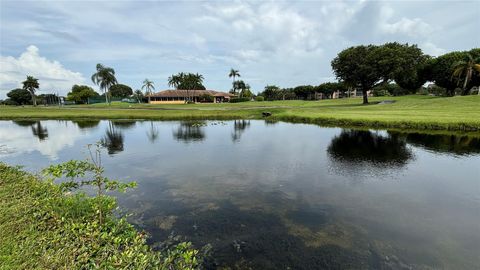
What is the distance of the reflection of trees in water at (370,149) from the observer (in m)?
17.9

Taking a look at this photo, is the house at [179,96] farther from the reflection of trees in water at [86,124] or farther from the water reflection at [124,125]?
the water reflection at [124,125]

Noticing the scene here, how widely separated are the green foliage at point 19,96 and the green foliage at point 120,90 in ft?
143

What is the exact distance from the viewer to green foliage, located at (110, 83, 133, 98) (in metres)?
135

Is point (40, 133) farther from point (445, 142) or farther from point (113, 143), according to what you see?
point (445, 142)

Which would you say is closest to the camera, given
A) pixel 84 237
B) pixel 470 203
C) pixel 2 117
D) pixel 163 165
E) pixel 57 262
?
pixel 57 262

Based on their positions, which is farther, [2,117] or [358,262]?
[2,117]

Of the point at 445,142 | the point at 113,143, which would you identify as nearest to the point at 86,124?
the point at 113,143

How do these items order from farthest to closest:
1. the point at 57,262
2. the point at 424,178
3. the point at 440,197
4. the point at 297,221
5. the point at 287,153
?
1. the point at 287,153
2. the point at 424,178
3. the point at 440,197
4. the point at 297,221
5. the point at 57,262

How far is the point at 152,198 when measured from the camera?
1159 cm

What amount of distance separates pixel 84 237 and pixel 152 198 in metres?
4.97

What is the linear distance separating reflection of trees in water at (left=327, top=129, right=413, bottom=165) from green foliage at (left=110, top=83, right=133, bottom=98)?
5413 inches

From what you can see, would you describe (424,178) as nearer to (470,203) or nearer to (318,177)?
(470,203)

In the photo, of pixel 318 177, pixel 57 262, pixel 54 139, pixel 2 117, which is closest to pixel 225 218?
pixel 57 262

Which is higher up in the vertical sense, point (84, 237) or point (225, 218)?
point (84, 237)
